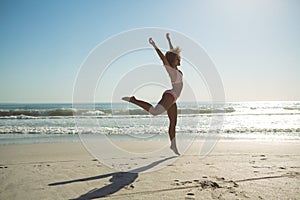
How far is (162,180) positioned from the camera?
14.1 feet

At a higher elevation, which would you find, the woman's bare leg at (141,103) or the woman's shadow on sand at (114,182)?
the woman's bare leg at (141,103)

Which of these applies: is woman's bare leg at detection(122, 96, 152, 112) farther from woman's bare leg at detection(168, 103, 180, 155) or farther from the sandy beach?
the sandy beach

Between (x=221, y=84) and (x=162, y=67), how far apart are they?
1.89 m

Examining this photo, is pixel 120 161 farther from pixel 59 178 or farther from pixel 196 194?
pixel 196 194

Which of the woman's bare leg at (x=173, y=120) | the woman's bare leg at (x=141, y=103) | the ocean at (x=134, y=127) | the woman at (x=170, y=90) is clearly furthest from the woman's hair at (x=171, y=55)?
the ocean at (x=134, y=127)

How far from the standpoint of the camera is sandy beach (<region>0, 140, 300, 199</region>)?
12.0ft

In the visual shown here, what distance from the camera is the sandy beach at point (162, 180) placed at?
12.0 feet

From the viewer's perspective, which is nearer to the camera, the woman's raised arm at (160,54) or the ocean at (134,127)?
the woman's raised arm at (160,54)

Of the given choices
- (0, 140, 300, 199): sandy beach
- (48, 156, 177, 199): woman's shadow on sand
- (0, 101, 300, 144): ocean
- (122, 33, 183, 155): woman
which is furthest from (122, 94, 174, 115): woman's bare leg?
(0, 101, 300, 144): ocean

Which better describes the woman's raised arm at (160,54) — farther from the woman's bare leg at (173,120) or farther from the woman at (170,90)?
the woman's bare leg at (173,120)

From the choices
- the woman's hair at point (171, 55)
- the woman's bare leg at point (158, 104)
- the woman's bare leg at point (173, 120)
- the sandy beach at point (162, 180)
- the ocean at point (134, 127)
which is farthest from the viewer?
→ the ocean at point (134, 127)

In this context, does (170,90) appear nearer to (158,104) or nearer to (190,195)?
(158,104)

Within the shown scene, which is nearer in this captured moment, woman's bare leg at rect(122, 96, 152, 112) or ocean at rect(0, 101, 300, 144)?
woman's bare leg at rect(122, 96, 152, 112)

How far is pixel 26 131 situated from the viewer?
13695mm
